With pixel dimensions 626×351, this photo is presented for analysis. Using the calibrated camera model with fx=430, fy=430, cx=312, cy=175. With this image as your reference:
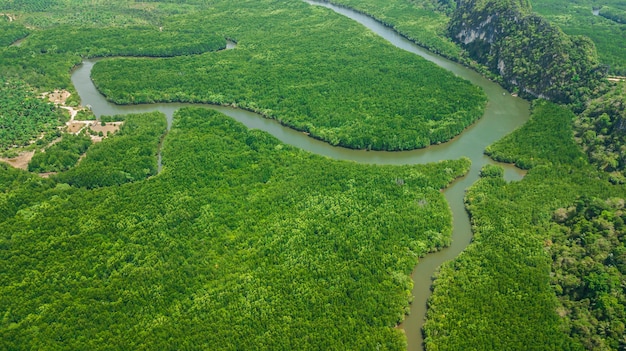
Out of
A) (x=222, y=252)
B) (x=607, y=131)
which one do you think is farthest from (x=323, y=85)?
(x=607, y=131)

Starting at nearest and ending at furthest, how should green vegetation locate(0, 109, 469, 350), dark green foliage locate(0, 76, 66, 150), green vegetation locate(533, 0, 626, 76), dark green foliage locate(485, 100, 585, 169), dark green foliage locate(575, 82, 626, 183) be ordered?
1. green vegetation locate(0, 109, 469, 350)
2. dark green foliage locate(575, 82, 626, 183)
3. dark green foliage locate(485, 100, 585, 169)
4. dark green foliage locate(0, 76, 66, 150)
5. green vegetation locate(533, 0, 626, 76)

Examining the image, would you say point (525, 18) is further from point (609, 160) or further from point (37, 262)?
point (37, 262)

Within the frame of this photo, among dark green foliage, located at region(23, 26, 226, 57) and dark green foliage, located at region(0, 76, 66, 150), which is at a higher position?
dark green foliage, located at region(23, 26, 226, 57)

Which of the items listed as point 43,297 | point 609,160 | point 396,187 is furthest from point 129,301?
point 609,160

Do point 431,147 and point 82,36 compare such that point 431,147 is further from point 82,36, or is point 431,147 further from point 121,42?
point 82,36

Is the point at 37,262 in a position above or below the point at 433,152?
below

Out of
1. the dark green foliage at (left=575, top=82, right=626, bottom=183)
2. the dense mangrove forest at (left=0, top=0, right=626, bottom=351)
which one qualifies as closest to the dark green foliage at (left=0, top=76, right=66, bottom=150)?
the dense mangrove forest at (left=0, top=0, right=626, bottom=351)

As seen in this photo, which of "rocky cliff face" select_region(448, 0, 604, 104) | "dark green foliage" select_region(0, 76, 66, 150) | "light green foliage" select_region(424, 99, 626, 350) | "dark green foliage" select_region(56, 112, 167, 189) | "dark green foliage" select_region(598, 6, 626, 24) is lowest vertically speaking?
"dark green foliage" select_region(0, 76, 66, 150)

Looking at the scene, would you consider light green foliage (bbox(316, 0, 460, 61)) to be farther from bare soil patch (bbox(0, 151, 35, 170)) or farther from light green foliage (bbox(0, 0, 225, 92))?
bare soil patch (bbox(0, 151, 35, 170))
